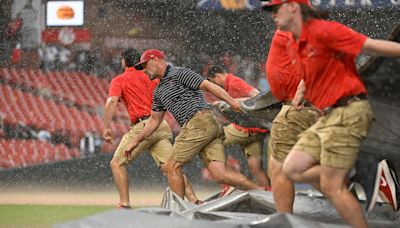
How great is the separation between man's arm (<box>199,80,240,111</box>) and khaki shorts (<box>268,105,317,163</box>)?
150cm

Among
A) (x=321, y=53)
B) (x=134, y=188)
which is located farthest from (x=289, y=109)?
(x=134, y=188)

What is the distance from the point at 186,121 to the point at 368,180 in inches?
119

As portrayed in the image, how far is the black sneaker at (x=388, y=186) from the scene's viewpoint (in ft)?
26.3

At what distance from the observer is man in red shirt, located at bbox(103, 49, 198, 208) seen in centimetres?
1162

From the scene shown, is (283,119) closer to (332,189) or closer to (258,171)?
(332,189)

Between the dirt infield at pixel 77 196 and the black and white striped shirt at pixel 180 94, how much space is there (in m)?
5.18

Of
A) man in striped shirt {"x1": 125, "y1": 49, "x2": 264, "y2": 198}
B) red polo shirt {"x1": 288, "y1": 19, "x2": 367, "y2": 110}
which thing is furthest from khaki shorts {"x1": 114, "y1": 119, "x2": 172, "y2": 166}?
red polo shirt {"x1": 288, "y1": 19, "x2": 367, "y2": 110}

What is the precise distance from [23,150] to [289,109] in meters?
11.9

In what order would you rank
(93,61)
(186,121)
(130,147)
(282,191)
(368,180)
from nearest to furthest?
(282,191) < (368,180) < (186,121) < (130,147) < (93,61)

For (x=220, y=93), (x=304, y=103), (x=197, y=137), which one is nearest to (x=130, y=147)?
(x=197, y=137)

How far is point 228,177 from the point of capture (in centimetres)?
1050

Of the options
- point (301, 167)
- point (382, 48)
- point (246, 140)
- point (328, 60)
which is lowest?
point (246, 140)

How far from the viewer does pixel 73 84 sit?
19.3 m

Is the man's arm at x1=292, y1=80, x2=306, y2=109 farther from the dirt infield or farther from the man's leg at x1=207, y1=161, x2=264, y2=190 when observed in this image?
the dirt infield
